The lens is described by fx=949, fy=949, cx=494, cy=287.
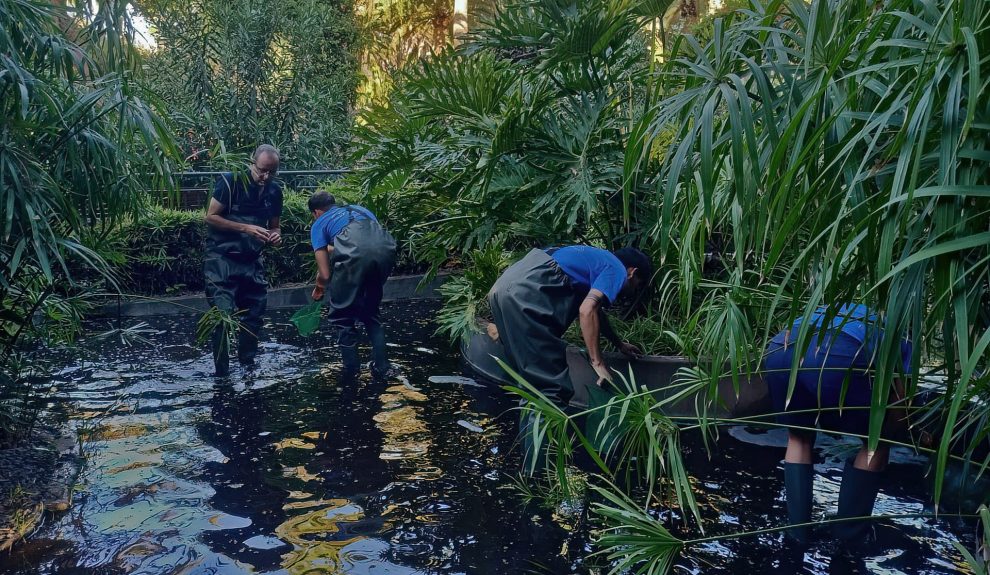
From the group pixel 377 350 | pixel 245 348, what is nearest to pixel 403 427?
pixel 377 350

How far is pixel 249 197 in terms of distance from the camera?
26.9ft

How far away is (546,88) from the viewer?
24.7 feet

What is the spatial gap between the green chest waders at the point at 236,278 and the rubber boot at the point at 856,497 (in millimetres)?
5085

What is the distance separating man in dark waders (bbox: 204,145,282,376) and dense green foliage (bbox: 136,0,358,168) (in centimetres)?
621

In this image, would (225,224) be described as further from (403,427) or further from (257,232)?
(403,427)

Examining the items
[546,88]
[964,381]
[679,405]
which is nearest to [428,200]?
[546,88]

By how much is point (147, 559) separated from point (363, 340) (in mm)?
5631

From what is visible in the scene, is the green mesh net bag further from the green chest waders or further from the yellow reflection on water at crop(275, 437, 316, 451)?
the yellow reflection on water at crop(275, 437, 316, 451)

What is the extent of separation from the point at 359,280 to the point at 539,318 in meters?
2.63

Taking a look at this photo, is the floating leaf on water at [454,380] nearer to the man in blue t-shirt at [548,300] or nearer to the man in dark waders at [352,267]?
the man in dark waders at [352,267]

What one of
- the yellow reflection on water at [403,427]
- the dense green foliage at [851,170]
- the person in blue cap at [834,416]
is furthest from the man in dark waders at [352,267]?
the person in blue cap at [834,416]

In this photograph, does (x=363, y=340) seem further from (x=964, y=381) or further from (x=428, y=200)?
(x=964, y=381)

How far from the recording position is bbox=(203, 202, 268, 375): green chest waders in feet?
26.3

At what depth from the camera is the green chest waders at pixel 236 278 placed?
8.01 m
